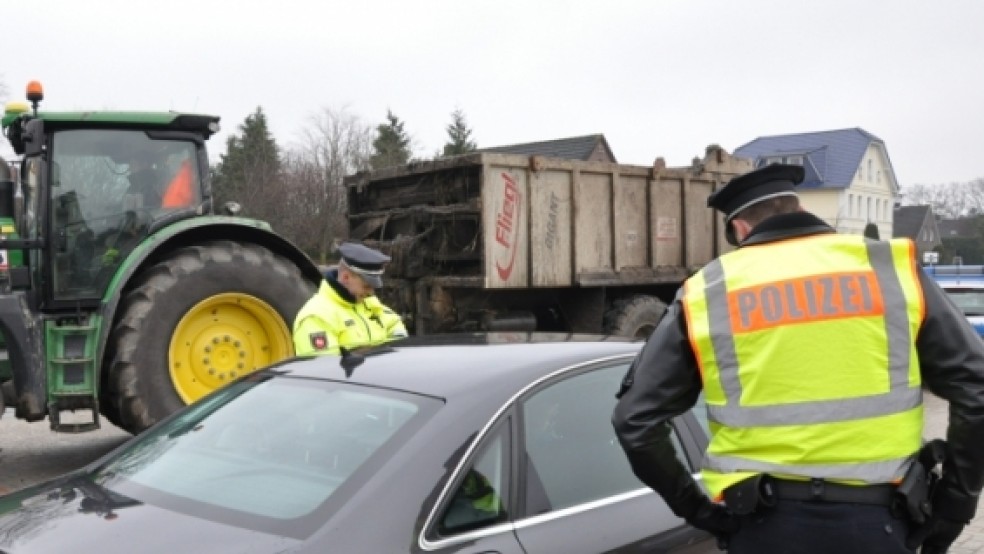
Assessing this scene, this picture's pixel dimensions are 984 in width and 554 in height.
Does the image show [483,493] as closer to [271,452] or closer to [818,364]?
[271,452]

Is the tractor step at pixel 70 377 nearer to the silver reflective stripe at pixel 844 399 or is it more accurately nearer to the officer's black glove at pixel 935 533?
the silver reflective stripe at pixel 844 399

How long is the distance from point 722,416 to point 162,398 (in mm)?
4923

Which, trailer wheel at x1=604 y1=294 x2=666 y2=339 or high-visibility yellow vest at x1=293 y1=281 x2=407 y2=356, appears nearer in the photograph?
high-visibility yellow vest at x1=293 y1=281 x2=407 y2=356

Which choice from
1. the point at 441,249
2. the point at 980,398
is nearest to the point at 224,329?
the point at 441,249

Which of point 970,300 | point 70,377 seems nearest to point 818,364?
point 70,377

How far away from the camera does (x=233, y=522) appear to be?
2.57m

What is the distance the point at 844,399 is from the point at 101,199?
563 centimetres

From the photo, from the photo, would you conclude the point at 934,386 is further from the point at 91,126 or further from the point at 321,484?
the point at 91,126

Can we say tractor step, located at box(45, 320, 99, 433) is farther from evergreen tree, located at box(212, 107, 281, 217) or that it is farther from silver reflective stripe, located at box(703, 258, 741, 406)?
evergreen tree, located at box(212, 107, 281, 217)

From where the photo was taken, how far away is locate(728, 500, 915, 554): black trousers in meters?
2.28

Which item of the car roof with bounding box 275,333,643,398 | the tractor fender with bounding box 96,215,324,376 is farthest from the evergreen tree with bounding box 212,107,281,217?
the car roof with bounding box 275,333,643,398

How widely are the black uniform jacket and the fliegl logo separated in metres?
6.33

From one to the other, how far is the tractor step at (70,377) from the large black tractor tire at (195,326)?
0.21 m

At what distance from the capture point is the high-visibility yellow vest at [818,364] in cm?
231
